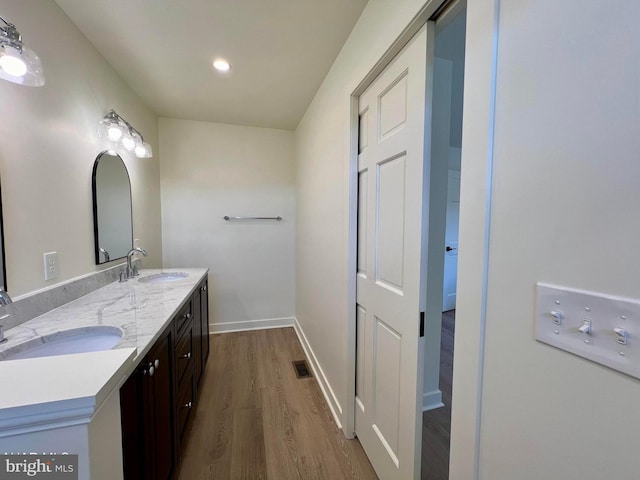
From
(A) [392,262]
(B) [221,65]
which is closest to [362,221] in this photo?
(A) [392,262]

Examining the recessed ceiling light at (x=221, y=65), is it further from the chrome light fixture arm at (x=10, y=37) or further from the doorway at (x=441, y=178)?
the doorway at (x=441, y=178)

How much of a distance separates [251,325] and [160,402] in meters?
2.12

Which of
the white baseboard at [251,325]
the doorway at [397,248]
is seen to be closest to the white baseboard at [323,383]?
the doorway at [397,248]

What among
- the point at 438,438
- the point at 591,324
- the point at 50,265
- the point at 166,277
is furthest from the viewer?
the point at 166,277

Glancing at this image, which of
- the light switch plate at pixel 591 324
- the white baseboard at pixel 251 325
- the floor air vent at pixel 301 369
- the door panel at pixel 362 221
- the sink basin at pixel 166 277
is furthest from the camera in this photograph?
the white baseboard at pixel 251 325

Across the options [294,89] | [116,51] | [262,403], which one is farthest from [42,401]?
[294,89]

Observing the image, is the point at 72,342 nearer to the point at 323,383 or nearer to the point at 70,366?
the point at 70,366

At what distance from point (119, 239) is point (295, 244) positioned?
5.77 feet

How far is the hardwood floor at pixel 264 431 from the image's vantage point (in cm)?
141

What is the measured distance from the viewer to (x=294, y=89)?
2.20 m

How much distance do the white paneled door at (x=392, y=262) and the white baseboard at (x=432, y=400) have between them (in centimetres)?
58

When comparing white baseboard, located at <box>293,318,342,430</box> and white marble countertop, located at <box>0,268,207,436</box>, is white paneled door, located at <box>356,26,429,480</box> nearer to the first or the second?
white baseboard, located at <box>293,318,342,430</box>

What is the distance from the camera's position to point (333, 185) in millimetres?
1821

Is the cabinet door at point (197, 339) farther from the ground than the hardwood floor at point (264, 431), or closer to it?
farther from the ground
